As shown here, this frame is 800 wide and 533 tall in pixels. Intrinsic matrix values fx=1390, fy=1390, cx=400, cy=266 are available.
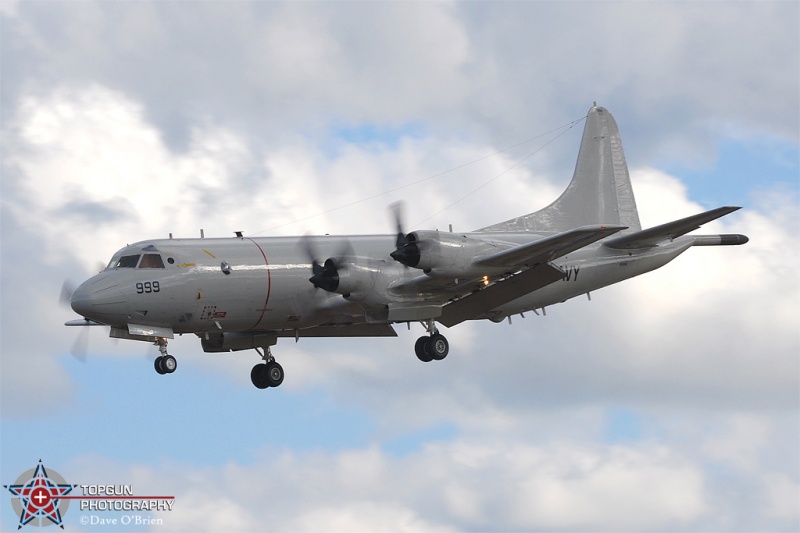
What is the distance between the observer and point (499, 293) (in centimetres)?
3556

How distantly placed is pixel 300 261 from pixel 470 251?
4.47 meters

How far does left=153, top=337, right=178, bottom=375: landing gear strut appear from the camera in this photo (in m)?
33.8

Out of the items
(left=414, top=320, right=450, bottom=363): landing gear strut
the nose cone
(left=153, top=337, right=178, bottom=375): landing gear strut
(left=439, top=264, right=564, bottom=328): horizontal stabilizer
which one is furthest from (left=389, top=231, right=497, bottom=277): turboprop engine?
the nose cone

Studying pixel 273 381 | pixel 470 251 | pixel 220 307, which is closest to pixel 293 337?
pixel 273 381

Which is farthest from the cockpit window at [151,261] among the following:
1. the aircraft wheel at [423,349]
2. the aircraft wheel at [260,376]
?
the aircraft wheel at [423,349]

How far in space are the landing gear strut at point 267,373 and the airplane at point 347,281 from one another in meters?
0.03

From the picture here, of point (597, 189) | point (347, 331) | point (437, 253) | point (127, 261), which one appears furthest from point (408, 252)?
point (597, 189)

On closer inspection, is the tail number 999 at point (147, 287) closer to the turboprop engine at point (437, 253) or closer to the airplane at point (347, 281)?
the airplane at point (347, 281)

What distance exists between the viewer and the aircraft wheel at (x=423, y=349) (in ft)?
117

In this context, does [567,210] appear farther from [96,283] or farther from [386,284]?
[96,283]

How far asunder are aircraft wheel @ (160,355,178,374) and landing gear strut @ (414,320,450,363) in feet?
20.6

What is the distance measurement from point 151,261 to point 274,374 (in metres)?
5.58

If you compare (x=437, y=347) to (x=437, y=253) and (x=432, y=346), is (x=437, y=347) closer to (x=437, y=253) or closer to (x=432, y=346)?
(x=432, y=346)

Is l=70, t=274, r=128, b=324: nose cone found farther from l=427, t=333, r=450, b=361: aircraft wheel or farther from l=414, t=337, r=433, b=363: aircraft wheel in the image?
l=427, t=333, r=450, b=361: aircraft wheel
